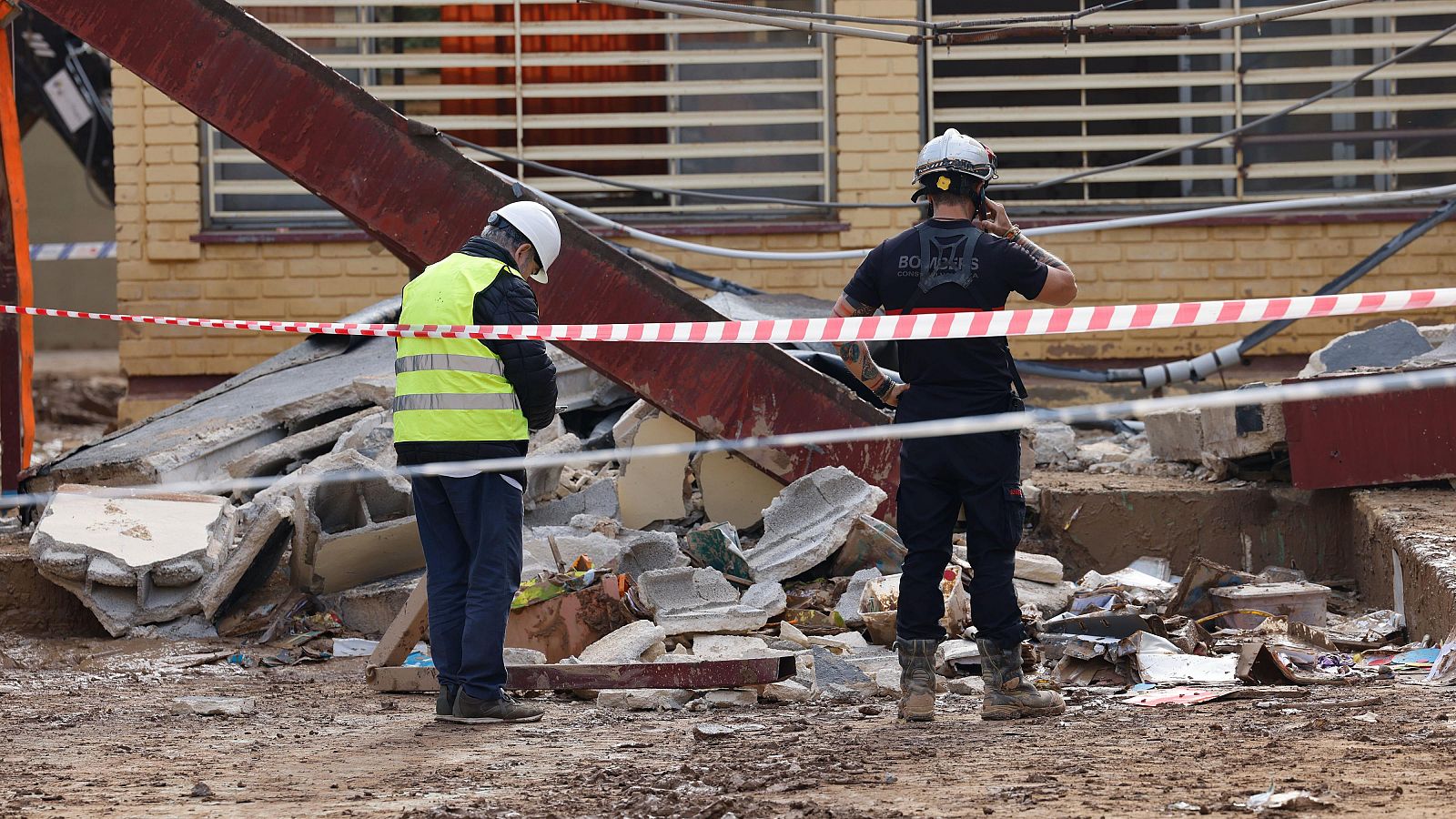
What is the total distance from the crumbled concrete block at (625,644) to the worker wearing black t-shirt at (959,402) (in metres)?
1.31

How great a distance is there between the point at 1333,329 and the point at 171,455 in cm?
782

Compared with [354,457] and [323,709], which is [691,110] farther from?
[323,709]

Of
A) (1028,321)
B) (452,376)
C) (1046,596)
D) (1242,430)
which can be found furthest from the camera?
(1242,430)

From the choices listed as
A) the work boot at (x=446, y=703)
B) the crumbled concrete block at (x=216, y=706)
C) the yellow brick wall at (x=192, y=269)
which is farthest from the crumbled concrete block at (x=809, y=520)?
the yellow brick wall at (x=192, y=269)

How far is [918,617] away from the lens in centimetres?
478

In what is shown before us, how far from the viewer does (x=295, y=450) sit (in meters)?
7.94

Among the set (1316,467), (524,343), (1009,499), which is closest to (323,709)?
(524,343)

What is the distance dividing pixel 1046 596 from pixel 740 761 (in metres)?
2.77

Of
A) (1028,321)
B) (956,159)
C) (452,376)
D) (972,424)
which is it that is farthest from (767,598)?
(972,424)

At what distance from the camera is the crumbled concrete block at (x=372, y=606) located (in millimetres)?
6938

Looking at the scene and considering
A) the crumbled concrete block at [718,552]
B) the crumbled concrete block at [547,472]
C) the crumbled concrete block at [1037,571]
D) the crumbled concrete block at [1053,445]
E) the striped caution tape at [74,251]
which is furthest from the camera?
the striped caution tape at [74,251]

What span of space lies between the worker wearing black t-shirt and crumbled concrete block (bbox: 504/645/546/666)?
1.66m

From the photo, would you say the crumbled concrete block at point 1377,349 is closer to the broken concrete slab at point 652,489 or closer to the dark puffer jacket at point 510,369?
the broken concrete slab at point 652,489

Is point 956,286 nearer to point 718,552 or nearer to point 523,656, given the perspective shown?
point 523,656
